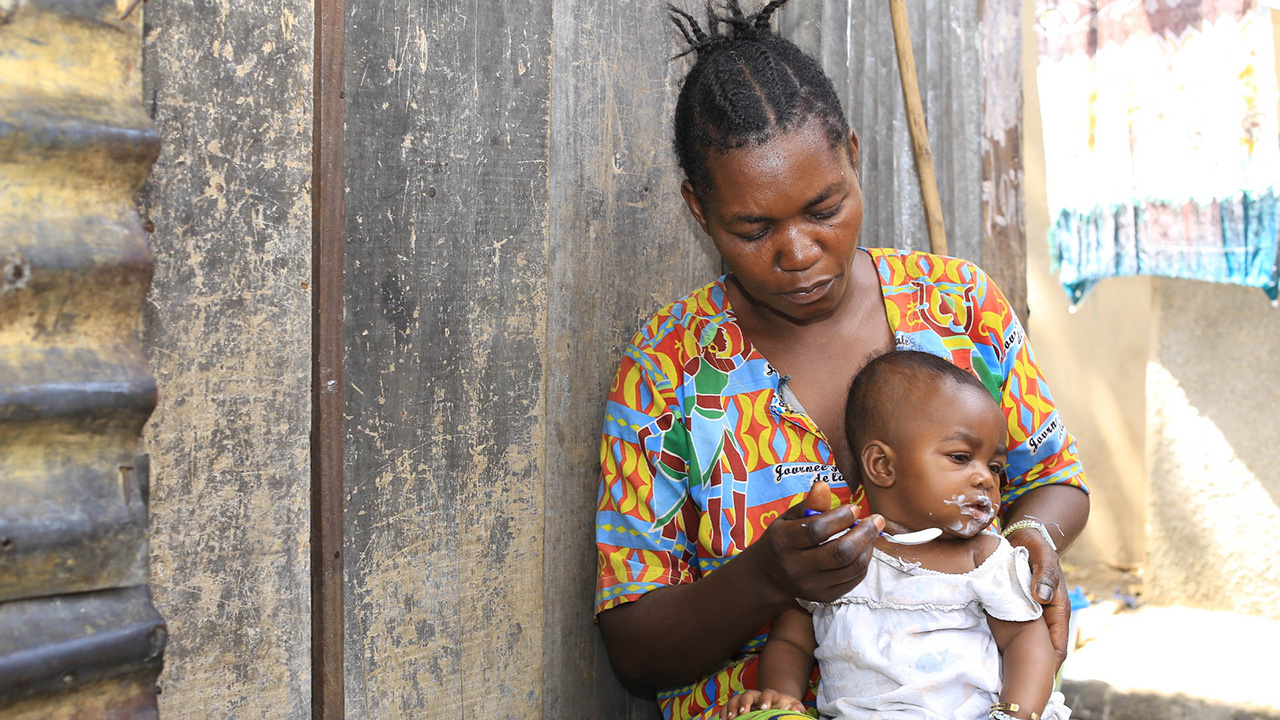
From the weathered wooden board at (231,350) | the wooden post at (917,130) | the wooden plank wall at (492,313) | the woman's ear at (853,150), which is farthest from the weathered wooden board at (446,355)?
the wooden post at (917,130)

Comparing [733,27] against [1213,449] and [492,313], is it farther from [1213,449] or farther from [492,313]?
[1213,449]

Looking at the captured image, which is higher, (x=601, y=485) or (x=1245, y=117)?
(x=1245, y=117)

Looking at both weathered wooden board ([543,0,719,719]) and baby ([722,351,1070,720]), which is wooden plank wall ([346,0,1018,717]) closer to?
weathered wooden board ([543,0,719,719])

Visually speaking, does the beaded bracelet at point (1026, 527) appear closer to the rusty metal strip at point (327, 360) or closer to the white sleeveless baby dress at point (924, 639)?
the white sleeveless baby dress at point (924, 639)

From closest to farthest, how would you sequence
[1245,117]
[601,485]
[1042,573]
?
[1042,573], [601,485], [1245,117]

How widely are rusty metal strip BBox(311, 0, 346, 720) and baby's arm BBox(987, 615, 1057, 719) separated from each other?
105 centimetres

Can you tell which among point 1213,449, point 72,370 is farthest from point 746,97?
point 1213,449

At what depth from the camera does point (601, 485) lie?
2.00 meters

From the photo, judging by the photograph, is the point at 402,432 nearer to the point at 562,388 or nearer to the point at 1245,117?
the point at 562,388

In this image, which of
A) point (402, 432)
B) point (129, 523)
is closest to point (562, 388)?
point (402, 432)

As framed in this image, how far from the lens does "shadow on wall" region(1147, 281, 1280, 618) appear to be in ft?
15.4

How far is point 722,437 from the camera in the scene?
6.42 ft

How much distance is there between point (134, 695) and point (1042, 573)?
134cm

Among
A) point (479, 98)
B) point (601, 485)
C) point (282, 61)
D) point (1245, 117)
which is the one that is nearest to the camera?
point (282, 61)
